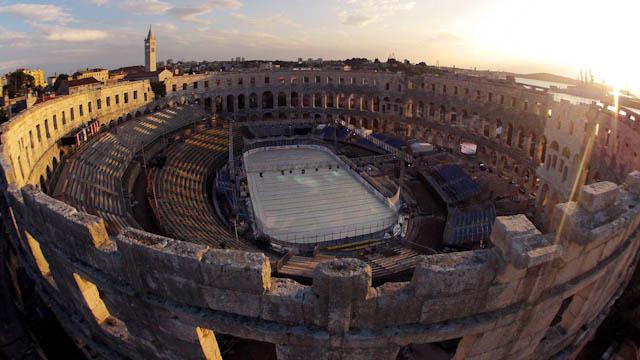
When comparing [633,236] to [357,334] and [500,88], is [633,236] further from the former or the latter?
[500,88]

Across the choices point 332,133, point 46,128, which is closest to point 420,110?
point 332,133

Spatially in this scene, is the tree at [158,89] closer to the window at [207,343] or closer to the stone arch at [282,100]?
the stone arch at [282,100]

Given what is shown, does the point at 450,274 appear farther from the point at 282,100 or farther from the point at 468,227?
the point at 282,100

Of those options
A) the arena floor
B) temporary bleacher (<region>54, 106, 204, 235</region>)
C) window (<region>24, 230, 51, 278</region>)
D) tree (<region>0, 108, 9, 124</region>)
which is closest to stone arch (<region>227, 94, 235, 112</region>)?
temporary bleacher (<region>54, 106, 204, 235</region>)

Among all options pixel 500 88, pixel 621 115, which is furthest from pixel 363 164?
pixel 621 115

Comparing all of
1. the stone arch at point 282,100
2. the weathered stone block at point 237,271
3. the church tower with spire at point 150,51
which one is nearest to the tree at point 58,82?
the church tower with spire at point 150,51

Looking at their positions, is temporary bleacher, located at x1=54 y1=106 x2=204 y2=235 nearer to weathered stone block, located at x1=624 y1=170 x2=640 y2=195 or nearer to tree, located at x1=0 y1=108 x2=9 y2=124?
tree, located at x1=0 y1=108 x2=9 y2=124
